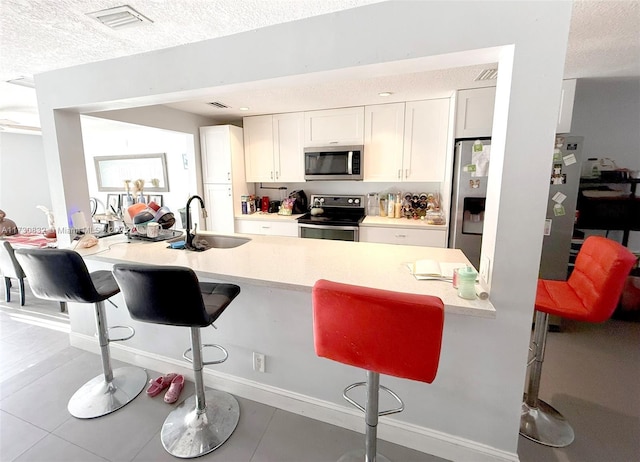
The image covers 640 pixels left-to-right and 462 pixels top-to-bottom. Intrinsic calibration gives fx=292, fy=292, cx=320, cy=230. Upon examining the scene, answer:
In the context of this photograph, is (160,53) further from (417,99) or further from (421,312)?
(417,99)

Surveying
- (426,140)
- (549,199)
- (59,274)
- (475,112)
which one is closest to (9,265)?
(59,274)

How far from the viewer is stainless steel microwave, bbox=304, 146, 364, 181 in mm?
3488

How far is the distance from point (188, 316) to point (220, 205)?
9.45 ft

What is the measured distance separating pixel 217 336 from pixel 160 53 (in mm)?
1800

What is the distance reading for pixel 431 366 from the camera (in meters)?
0.99

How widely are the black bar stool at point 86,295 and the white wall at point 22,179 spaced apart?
16.9 feet

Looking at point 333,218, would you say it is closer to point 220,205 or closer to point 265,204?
point 265,204

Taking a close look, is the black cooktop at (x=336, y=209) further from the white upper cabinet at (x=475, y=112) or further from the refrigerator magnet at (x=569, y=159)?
the refrigerator magnet at (x=569, y=159)

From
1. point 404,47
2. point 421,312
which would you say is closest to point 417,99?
point 404,47

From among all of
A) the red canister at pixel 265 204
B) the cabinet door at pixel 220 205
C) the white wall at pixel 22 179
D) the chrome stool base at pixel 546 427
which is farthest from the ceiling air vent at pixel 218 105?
the white wall at pixel 22 179

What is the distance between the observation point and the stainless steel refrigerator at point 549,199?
8.48 ft

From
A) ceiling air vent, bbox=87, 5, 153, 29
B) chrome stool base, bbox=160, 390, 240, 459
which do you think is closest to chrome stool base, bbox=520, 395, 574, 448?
chrome stool base, bbox=160, 390, 240, 459

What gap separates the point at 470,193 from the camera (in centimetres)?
275

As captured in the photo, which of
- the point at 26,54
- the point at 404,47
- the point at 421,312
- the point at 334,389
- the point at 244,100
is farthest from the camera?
the point at 244,100
